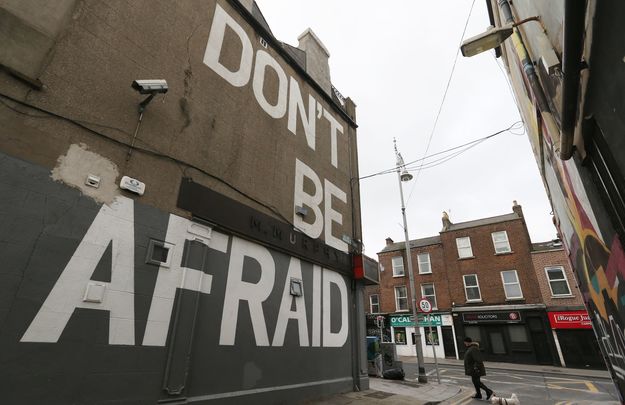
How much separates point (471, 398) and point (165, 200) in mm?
10457

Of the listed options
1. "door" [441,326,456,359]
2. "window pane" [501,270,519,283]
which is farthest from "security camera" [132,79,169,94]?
"door" [441,326,456,359]

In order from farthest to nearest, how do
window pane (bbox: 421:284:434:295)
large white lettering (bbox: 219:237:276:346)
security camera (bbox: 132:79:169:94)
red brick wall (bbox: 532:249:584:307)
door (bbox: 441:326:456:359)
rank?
window pane (bbox: 421:284:434:295)
door (bbox: 441:326:456:359)
red brick wall (bbox: 532:249:584:307)
large white lettering (bbox: 219:237:276:346)
security camera (bbox: 132:79:169:94)

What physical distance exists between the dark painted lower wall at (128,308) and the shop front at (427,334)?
18.8 m

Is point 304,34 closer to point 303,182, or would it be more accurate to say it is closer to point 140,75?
point 303,182

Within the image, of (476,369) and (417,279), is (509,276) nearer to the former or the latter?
(417,279)

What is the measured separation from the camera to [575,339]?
762 inches

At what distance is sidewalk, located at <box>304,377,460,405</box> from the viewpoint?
7805mm

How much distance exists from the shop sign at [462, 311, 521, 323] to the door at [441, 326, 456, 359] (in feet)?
5.55

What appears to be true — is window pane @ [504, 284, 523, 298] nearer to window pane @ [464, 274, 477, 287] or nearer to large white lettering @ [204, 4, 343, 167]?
window pane @ [464, 274, 477, 287]

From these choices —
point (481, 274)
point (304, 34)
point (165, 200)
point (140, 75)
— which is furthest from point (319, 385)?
point (481, 274)

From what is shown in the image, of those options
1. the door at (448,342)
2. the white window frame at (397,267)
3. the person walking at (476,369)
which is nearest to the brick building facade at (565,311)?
the door at (448,342)

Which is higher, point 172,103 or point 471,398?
point 172,103

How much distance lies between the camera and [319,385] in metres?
7.99

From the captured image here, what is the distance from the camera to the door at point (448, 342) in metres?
23.3
